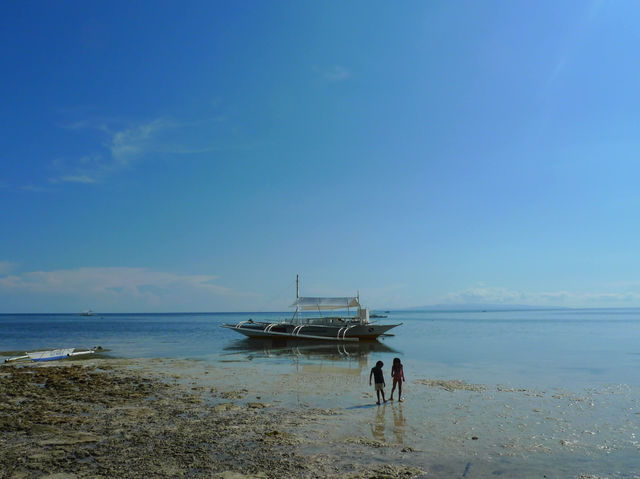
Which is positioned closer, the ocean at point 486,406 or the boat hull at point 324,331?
the ocean at point 486,406

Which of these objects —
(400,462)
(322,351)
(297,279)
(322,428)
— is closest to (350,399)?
(322,428)

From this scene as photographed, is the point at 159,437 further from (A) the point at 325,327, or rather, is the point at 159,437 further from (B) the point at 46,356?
(A) the point at 325,327

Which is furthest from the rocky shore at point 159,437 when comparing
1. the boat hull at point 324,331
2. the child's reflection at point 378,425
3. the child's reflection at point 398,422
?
the boat hull at point 324,331

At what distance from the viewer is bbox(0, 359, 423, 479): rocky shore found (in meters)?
9.11

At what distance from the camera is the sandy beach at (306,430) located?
9.41 metres

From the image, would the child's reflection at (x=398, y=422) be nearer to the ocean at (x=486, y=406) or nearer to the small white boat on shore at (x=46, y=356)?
the ocean at (x=486, y=406)

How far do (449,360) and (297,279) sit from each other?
23.7m

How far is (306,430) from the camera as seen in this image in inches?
490

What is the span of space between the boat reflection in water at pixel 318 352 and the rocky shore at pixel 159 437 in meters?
11.8

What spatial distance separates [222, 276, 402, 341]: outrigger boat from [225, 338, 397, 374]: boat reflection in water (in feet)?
2.50

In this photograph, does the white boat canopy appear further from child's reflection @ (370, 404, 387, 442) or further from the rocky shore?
child's reflection @ (370, 404, 387, 442)

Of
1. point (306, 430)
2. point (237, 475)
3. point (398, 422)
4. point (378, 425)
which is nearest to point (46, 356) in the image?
point (306, 430)

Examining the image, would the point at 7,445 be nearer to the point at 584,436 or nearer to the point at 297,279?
the point at 584,436

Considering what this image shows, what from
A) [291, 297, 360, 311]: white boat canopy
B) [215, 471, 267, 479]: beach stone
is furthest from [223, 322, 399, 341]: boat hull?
[215, 471, 267, 479]: beach stone
